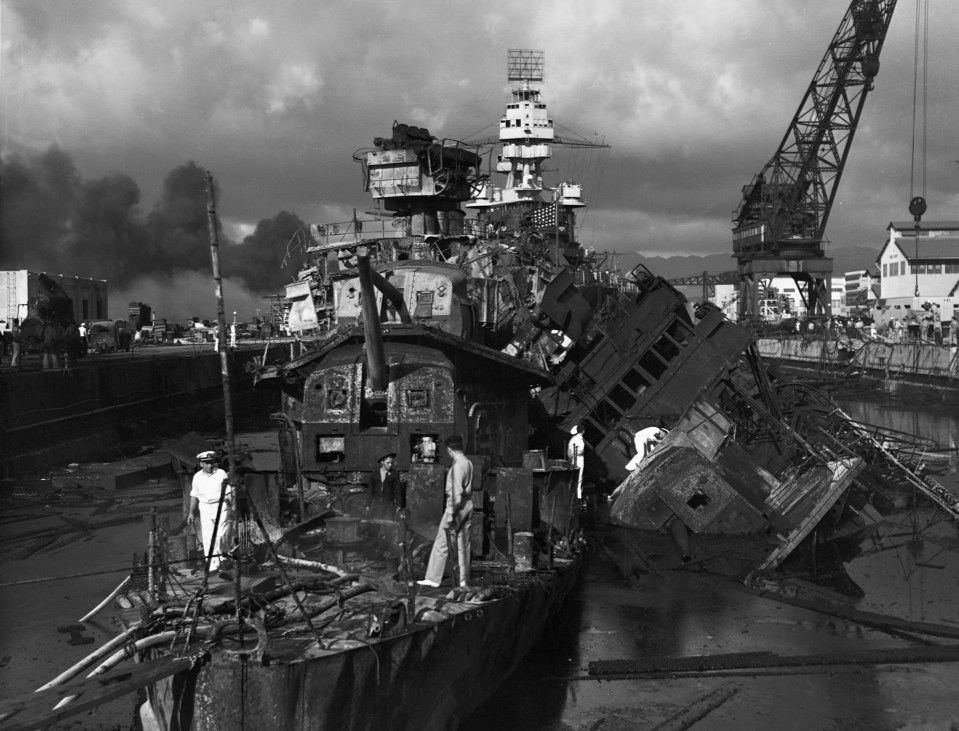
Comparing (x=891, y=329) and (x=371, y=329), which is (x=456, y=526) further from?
(x=891, y=329)

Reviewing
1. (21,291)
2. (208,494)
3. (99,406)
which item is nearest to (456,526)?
(208,494)

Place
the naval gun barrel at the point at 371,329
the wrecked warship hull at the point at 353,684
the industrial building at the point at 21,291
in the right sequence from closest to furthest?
the wrecked warship hull at the point at 353,684 < the naval gun barrel at the point at 371,329 < the industrial building at the point at 21,291

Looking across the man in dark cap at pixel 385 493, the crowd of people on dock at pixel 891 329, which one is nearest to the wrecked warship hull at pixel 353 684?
the man in dark cap at pixel 385 493

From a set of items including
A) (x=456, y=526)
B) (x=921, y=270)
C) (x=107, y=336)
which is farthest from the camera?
(x=921, y=270)

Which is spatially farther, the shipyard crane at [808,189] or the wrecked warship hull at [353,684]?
the shipyard crane at [808,189]

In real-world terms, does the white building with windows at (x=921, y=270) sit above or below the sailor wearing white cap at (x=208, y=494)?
above

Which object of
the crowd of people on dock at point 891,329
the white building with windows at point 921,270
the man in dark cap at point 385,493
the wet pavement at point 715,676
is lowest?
the wet pavement at point 715,676

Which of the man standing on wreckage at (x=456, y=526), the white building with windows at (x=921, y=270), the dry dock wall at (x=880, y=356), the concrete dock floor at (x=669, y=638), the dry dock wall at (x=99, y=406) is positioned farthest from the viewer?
the white building with windows at (x=921, y=270)

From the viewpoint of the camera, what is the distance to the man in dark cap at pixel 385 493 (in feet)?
43.9

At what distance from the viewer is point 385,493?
13703 millimetres

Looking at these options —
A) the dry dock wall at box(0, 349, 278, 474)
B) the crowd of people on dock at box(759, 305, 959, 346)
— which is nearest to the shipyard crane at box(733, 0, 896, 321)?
the crowd of people on dock at box(759, 305, 959, 346)

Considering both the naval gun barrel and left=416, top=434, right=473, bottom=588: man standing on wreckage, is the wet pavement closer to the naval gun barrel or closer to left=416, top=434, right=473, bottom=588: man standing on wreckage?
left=416, top=434, right=473, bottom=588: man standing on wreckage

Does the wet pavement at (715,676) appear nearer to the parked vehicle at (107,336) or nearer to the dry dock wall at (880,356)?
the dry dock wall at (880,356)

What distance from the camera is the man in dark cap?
527 inches
